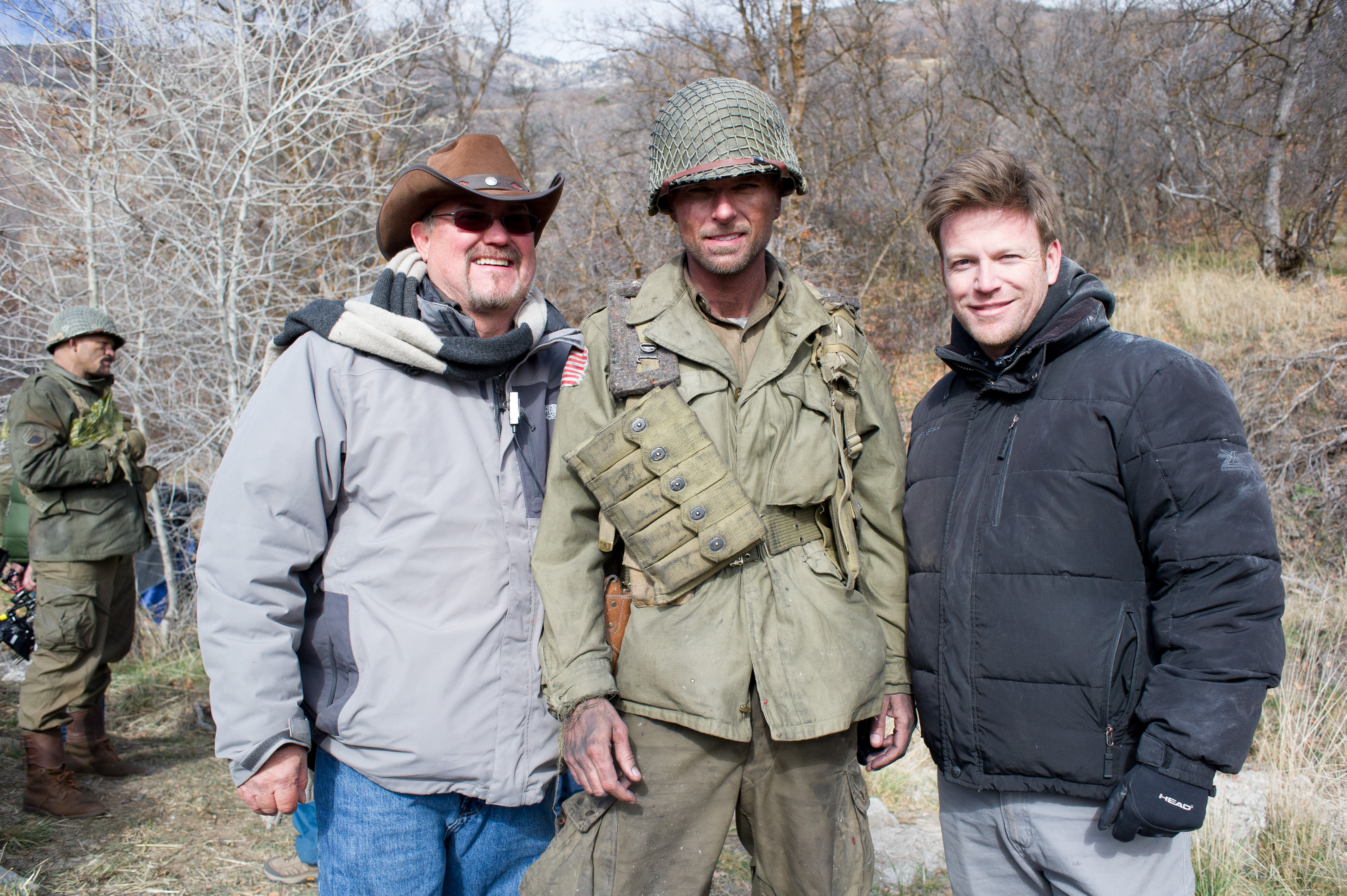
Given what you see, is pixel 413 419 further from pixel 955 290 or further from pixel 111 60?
pixel 111 60

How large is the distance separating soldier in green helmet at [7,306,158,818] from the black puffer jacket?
446 centimetres

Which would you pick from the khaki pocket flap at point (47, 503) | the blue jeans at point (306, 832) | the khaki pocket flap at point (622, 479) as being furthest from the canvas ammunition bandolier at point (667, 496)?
the khaki pocket flap at point (47, 503)

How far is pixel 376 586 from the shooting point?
6.48 ft

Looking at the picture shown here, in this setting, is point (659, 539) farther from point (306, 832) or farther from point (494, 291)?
point (306, 832)

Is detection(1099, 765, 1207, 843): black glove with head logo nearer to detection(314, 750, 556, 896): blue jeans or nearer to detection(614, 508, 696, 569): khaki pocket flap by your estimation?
detection(614, 508, 696, 569): khaki pocket flap

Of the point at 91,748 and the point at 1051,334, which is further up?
the point at 1051,334

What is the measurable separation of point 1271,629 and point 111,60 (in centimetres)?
750

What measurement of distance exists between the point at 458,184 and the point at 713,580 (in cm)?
118

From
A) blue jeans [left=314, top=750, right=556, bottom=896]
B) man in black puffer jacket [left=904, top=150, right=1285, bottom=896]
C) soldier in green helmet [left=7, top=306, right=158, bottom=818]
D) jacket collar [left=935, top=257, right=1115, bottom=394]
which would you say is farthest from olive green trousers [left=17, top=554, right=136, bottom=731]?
jacket collar [left=935, top=257, right=1115, bottom=394]

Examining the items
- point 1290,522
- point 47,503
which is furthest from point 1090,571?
point 1290,522

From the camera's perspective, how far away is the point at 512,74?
670 inches

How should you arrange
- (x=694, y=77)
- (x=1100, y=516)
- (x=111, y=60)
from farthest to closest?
1. (x=694, y=77)
2. (x=111, y=60)
3. (x=1100, y=516)

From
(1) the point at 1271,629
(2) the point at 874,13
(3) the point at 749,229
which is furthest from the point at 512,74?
(1) the point at 1271,629

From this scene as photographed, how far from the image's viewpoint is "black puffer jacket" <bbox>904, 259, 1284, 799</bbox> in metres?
1.61
